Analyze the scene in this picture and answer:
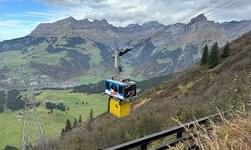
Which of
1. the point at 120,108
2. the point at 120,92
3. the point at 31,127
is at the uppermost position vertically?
the point at 120,92

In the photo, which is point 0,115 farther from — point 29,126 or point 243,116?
point 243,116

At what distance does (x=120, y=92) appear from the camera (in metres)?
8.72

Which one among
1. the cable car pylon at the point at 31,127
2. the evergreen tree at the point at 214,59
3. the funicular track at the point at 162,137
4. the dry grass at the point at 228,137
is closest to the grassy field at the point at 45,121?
the cable car pylon at the point at 31,127

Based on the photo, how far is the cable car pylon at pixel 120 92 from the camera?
342 inches

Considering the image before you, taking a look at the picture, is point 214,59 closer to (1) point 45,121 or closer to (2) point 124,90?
(2) point 124,90

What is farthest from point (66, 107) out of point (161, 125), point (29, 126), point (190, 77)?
point (161, 125)

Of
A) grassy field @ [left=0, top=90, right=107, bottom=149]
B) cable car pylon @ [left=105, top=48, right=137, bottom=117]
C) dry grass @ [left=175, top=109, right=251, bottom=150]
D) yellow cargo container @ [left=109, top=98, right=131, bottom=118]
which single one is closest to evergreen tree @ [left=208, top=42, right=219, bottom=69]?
cable car pylon @ [left=105, top=48, right=137, bottom=117]

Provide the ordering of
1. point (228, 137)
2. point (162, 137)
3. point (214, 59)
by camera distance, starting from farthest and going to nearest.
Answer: point (214, 59) < point (162, 137) < point (228, 137)

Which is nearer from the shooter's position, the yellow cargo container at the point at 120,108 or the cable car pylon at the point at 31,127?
the yellow cargo container at the point at 120,108

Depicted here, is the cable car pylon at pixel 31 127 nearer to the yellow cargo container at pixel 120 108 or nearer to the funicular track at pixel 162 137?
the yellow cargo container at pixel 120 108

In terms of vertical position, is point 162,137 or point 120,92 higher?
point 120,92

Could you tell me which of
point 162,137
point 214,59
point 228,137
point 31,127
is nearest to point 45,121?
point 31,127

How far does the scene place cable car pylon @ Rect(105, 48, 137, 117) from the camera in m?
8.68

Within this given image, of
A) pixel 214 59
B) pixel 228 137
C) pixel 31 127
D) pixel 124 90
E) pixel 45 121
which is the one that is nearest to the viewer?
pixel 228 137
